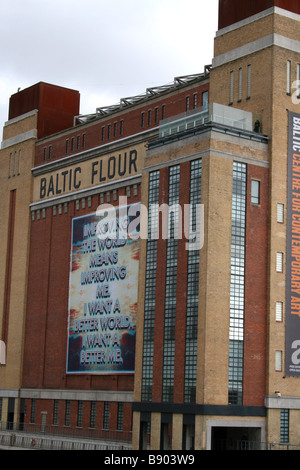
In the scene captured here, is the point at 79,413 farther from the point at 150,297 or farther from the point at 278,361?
the point at 278,361

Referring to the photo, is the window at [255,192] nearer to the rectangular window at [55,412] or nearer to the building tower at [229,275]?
the building tower at [229,275]

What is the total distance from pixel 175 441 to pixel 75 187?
3267cm

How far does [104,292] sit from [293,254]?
2041 centimetres

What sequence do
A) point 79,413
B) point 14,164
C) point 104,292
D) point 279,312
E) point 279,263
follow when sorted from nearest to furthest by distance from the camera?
1. point 279,312
2. point 279,263
3. point 104,292
4. point 79,413
5. point 14,164

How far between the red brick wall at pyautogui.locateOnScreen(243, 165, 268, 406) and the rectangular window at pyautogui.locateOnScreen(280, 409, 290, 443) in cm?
184

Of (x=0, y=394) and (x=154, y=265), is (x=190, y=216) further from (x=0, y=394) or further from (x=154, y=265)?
(x=0, y=394)

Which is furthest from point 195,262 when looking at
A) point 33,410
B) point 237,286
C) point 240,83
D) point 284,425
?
point 33,410

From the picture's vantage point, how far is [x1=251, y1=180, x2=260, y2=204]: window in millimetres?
66812

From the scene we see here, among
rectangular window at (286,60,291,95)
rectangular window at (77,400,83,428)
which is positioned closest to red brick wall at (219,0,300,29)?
rectangular window at (286,60,291,95)

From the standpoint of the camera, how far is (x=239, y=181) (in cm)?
6612

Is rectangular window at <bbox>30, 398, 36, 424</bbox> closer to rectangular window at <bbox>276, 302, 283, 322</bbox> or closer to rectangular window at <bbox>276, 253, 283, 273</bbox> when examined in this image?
rectangular window at <bbox>276, 302, 283, 322</bbox>

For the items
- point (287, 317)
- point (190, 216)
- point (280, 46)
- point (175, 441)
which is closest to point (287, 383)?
point (287, 317)

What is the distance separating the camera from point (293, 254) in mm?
67438
